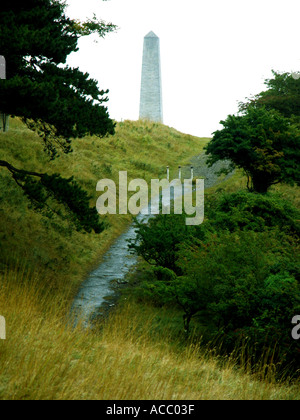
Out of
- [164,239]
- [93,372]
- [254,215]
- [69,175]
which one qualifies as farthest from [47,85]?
[69,175]

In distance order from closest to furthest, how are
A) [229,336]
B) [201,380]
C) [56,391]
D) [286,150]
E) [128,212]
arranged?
[56,391], [201,380], [229,336], [286,150], [128,212]

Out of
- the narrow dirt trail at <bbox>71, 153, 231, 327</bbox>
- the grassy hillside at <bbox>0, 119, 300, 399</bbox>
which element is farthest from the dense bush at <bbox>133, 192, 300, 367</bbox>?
the narrow dirt trail at <bbox>71, 153, 231, 327</bbox>

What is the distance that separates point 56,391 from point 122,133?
39.1 m

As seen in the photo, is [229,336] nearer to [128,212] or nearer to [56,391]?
[56,391]

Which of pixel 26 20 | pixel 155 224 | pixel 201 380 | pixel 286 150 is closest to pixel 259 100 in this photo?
pixel 286 150

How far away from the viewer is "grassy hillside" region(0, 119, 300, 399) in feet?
15.0

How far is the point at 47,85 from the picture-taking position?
10461 mm

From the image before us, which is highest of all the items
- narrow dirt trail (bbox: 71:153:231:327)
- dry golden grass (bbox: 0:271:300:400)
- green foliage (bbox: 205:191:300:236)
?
green foliage (bbox: 205:191:300:236)

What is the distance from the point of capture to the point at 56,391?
14.3 feet

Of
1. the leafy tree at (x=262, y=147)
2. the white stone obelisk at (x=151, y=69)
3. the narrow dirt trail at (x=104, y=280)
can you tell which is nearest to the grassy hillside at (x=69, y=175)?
the narrow dirt trail at (x=104, y=280)

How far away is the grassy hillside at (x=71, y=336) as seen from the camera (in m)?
4.58

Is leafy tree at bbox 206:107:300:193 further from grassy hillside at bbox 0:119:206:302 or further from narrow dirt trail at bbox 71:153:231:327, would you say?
grassy hillside at bbox 0:119:206:302

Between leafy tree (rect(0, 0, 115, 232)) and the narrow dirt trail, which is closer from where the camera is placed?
leafy tree (rect(0, 0, 115, 232))

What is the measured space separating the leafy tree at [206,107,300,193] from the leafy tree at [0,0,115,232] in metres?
9.35
